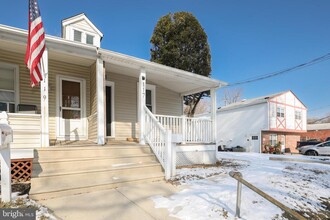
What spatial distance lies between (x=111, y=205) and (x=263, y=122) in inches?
855

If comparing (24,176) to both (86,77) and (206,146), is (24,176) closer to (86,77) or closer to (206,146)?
(86,77)

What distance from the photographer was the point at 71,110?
7.30 metres

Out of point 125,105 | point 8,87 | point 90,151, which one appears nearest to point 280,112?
point 125,105

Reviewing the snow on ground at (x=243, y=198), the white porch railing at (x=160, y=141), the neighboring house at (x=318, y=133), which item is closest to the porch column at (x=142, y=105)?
the white porch railing at (x=160, y=141)

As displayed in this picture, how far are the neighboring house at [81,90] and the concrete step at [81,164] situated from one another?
33.5 inches

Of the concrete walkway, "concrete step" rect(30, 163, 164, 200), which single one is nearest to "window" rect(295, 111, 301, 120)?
"concrete step" rect(30, 163, 164, 200)

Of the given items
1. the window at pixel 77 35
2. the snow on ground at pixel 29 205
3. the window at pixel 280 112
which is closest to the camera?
the snow on ground at pixel 29 205

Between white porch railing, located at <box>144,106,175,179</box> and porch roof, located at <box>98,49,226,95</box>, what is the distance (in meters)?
1.59

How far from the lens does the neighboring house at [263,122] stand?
22359 millimetres

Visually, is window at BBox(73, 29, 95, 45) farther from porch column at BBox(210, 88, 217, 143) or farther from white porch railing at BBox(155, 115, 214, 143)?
porch column at BBox(210, 88, 217, 143)

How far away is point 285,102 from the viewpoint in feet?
79.3

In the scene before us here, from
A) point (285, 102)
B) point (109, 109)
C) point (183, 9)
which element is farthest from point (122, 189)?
point (285, 102)

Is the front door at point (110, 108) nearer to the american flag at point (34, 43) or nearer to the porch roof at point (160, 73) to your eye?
the porch roof at point (160, 73)

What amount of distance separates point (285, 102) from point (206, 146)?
791 inches
